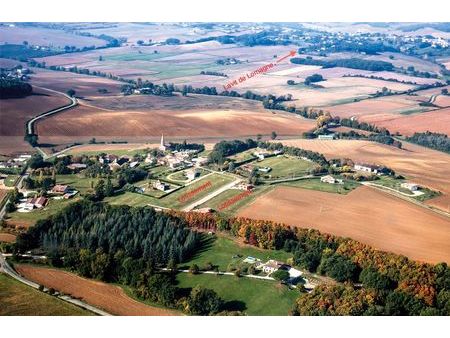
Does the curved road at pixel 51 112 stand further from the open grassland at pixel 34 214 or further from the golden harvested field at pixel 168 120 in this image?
the open grassland at pixel 34 214

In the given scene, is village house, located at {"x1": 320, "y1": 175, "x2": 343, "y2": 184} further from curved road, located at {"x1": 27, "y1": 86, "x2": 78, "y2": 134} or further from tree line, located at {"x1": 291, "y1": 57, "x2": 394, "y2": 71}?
tree line, located at {"x1": 291, "y1": 57, "x2": 394, "y2": 71}

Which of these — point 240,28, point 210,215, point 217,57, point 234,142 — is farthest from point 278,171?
point 240,28

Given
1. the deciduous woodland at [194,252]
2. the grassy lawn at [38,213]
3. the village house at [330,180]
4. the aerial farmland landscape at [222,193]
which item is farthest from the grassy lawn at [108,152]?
the village house at [330,180]

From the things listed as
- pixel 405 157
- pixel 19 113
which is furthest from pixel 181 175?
pixel 19 113

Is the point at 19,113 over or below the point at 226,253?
over

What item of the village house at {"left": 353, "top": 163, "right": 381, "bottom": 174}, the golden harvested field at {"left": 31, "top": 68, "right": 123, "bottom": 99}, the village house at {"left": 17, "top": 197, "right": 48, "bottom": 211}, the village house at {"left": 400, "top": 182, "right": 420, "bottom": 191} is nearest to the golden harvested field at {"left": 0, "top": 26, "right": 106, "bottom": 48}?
the golden harvested field at {"left": 31, "top": 68, "right": 123, "bottom": 99}

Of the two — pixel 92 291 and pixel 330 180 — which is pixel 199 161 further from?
pixel 92 291
